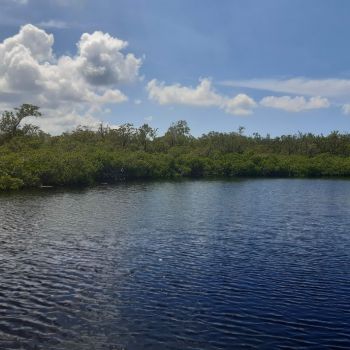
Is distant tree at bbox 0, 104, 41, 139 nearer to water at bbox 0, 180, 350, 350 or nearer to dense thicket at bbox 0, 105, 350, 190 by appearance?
dense thicket at bbox 0, 105, 350, 190

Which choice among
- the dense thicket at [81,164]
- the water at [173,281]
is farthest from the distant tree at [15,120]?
the water at [173,281]

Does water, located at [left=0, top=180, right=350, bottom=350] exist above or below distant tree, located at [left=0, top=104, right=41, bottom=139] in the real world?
below

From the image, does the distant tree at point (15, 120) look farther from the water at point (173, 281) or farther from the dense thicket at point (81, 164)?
the water at point (173, 281)

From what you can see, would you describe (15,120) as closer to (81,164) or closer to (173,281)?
(81,164)

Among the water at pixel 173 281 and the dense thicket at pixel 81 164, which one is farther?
the dense thicket at pixel 81 164

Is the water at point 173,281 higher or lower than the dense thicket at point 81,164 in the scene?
lower

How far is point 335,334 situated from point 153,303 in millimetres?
11707

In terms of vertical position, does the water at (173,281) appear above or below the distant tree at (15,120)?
below

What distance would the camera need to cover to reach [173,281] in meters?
35.1

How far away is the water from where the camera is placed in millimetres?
25281

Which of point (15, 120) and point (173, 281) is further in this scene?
point (15, 120)

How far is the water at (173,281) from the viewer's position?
995 inches

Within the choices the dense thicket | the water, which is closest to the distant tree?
the dense thicket

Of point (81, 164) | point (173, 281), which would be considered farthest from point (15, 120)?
point (173, 281)
